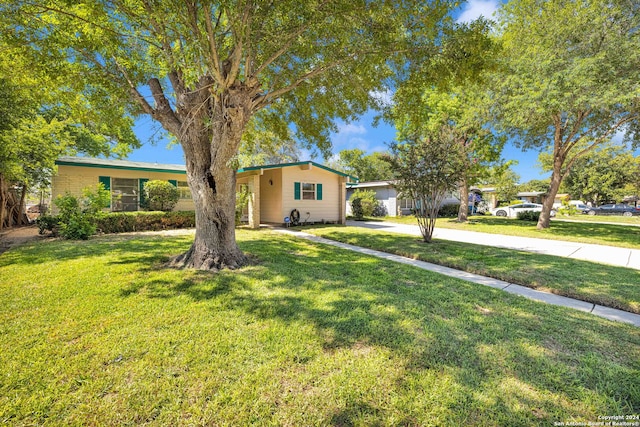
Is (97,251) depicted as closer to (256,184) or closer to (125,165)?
(256,184)

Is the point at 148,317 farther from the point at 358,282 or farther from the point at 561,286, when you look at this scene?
the point at 561,286

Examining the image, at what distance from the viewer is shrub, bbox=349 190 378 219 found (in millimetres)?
17105

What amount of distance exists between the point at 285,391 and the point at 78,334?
2147 millimetres

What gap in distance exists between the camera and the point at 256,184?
36.8 feet

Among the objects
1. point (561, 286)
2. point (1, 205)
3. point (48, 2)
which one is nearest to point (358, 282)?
point (561, 286)

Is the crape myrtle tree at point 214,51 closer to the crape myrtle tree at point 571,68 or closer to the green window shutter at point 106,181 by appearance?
the crape myrtle tree at point 571,68

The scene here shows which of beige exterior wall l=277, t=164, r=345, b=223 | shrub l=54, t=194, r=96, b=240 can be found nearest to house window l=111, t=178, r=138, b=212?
shrub l=54, t=194, r=96, b=240

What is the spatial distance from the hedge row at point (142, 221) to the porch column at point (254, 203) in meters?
2.39

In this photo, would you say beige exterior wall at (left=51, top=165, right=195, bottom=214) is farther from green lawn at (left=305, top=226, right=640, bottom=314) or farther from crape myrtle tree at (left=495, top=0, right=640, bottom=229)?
crape myrtle tree at (left=495, top=0, right=640, bottom=229)

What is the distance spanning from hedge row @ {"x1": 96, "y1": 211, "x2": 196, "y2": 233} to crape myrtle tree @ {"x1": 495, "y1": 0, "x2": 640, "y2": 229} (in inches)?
476

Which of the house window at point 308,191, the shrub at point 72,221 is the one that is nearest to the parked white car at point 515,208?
the house window at point 308,191

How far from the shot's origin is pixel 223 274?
4.27 metres

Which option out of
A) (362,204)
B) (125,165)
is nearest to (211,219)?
(125,165)

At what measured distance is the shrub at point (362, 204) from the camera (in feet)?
56.1
